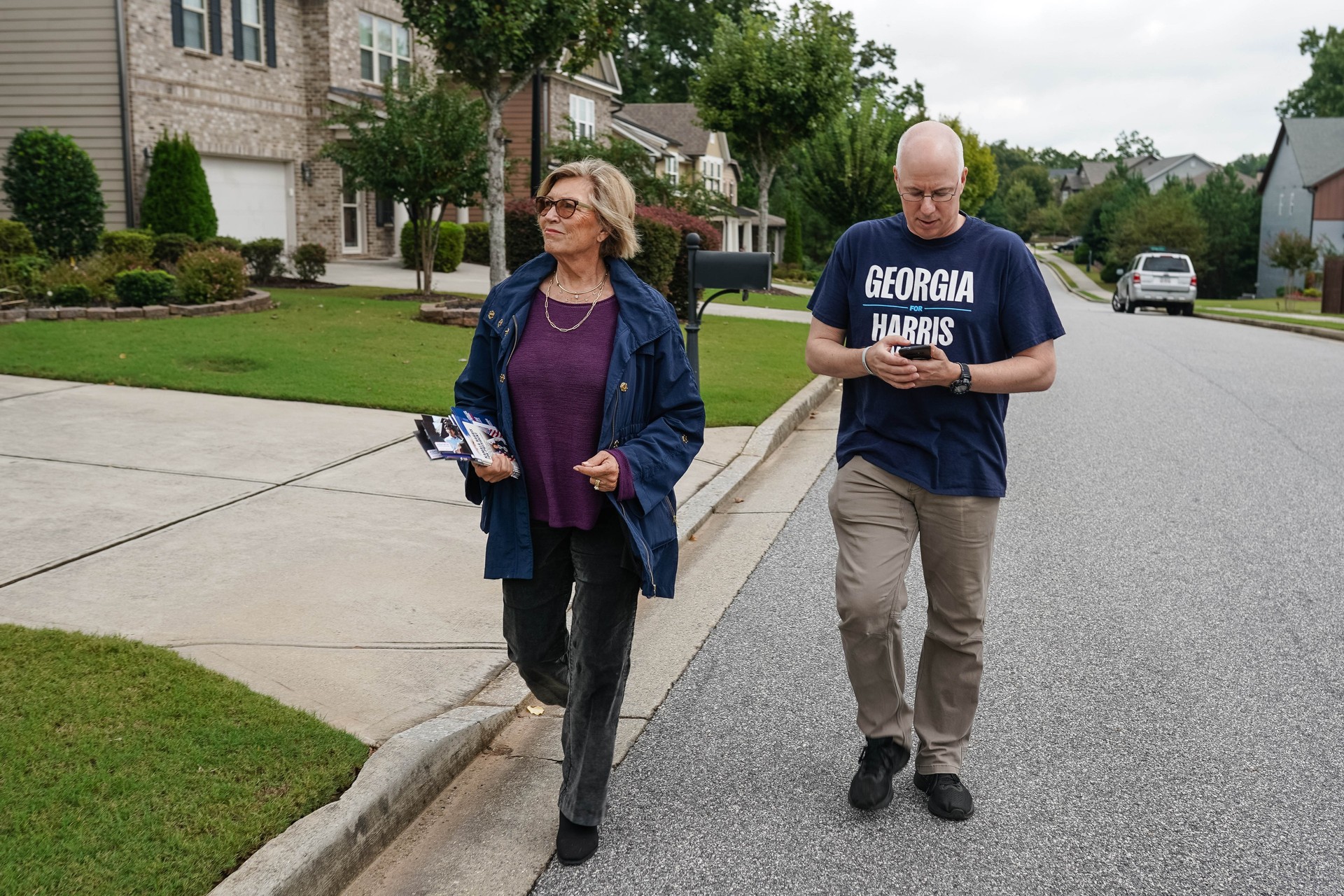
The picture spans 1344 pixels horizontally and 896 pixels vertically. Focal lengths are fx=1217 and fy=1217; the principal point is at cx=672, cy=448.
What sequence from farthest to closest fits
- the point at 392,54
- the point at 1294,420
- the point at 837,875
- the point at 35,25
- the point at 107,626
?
the point at 392,54 < the point at 35,25 < the point at 1294,420 < the point at 107,626 < the point at 837,875

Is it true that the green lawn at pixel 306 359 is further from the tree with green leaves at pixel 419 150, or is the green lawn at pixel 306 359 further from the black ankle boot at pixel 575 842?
the black ankle boot at pixel 575 842

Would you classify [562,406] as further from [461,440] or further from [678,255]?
[678,255]

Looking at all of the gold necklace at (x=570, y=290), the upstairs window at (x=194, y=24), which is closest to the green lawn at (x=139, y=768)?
the gold necklace at (x=570, y=290)

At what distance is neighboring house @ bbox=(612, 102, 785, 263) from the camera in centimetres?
5131

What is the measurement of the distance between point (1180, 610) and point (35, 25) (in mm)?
23677

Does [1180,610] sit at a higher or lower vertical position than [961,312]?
lower

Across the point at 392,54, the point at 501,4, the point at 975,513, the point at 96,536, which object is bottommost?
the point at 96,536

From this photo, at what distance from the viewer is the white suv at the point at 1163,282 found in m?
34.7

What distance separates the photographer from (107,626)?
4.75m

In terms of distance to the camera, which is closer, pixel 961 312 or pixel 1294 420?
pixel 961 312

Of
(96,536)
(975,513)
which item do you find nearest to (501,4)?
(96,536)

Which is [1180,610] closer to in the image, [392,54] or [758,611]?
[758,611]

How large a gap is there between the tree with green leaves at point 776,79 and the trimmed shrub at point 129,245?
56.0 feet

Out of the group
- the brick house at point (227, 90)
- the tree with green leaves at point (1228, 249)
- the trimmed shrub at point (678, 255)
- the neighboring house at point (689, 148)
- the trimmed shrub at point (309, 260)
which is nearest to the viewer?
the trimmed shrub at point (678, 255)
